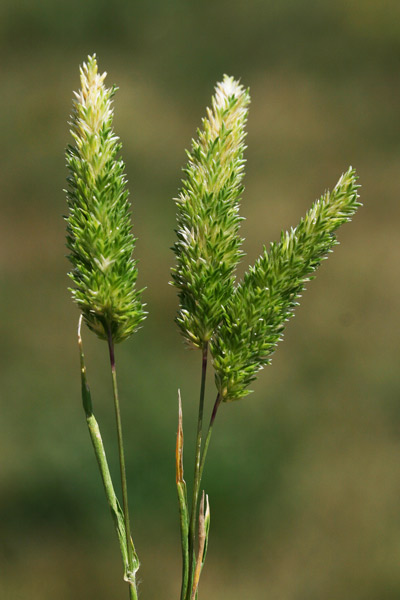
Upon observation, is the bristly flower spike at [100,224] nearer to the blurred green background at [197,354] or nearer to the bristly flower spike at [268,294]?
the bristly flower spike at [268,294]

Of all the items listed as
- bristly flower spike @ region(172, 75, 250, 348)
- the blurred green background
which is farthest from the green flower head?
the blurred green background

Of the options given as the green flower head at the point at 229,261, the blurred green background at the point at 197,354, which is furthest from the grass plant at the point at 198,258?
the blurred green background at the point at 197,354

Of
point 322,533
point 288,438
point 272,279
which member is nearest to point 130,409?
point 288,438

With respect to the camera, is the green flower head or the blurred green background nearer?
the green flower head

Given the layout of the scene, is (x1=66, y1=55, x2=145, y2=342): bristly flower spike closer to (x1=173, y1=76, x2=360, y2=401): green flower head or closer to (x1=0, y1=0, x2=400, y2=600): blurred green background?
(x1=173, y1=76, x2=360, y2=401): green flower head

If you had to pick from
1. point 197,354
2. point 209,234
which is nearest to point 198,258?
point 209,234

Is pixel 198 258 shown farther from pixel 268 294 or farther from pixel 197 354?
pixel 197 354

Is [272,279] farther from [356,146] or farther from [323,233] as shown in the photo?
[356,146]
